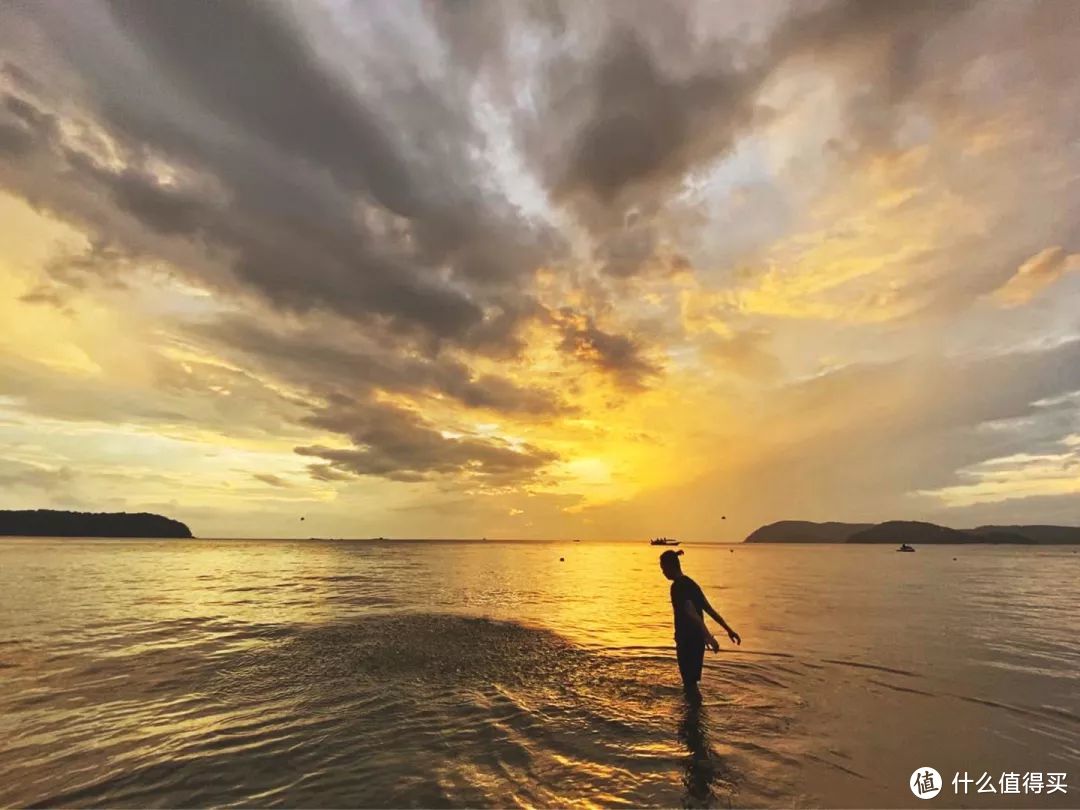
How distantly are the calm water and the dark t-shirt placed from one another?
1440 millimetres

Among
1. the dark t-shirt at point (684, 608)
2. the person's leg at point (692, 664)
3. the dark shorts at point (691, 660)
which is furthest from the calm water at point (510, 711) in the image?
the dark t-shirt at point (684, 608)

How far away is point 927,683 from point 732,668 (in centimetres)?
478

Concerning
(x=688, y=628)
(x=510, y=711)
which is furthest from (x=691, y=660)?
(x=510, y=711)

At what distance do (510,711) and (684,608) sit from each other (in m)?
4.34

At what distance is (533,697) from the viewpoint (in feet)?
41.1

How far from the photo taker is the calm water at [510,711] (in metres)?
8.00

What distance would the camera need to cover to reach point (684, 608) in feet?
37.8

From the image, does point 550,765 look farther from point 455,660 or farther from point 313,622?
point 313,622

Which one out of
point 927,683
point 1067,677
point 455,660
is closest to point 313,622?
point 455,660

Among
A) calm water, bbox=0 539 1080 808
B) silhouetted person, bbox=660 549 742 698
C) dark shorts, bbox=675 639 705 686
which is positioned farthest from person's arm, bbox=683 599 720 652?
calm water, bbox=0 539 1080 808

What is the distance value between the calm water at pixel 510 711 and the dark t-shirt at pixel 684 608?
144 centimetres

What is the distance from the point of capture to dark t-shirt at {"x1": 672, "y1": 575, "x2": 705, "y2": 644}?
1155 centimetres

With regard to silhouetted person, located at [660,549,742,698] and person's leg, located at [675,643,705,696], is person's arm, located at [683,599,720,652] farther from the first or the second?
person's leg, located at [675,643,705,696]

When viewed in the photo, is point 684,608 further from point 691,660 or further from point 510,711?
point 510,711
